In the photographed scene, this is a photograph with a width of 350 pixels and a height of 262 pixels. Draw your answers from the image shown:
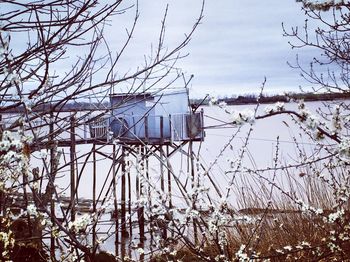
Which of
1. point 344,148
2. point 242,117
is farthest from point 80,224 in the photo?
point 344,148

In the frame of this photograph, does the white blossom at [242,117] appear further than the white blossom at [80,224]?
No

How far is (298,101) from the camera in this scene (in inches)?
99.9

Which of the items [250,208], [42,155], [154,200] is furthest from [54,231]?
[250,208]

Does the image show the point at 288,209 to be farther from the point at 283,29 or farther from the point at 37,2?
the point at 37,2

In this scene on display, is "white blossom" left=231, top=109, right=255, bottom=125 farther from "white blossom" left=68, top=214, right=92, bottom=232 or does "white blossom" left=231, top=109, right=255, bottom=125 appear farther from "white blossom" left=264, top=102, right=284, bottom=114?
"white blossom" left=68, top=214, right=92, bottom=232

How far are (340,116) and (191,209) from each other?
7.49ft

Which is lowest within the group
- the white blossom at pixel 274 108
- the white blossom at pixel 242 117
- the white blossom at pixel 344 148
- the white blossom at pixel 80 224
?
the white blossom at pixel 80 224

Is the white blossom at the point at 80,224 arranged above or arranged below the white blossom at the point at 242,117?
below

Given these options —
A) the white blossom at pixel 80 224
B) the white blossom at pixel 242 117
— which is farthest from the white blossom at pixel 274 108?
the white blossom at pixel 80 224

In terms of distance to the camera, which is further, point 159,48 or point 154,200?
point 154,200

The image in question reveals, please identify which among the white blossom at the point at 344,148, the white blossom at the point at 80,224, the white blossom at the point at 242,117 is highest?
the white blossom at the point at 242,117

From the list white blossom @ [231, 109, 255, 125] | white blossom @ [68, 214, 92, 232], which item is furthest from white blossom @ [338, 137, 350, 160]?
white blossom @ [68, 214, 92, 232]

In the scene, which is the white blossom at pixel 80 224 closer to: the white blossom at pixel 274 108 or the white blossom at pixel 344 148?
the white blossom at pixel 274 108

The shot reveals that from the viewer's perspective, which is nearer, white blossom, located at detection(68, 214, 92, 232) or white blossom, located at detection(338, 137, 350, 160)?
white blossom, located at detection(338, 137, 350, 160)
